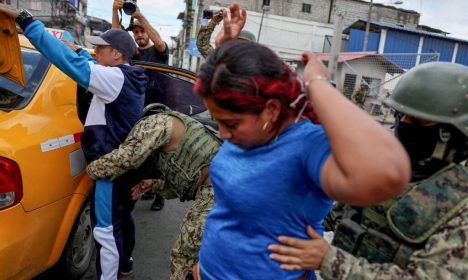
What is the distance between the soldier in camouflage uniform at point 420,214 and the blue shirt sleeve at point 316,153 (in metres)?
0.27

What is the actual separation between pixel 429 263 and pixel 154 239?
3135mm

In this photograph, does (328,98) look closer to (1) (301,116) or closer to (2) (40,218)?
(1) (301,116)

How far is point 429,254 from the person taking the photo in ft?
3.49

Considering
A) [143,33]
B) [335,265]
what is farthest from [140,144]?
[143,33]

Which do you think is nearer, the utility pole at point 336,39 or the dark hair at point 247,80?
the dark hair at point 247,80

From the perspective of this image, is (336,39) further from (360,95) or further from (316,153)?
(360,95)

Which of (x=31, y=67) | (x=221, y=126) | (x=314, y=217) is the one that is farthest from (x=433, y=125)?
(x=31, y=67)

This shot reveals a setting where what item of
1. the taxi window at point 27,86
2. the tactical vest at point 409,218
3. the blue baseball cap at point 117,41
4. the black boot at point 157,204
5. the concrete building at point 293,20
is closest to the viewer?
the tactical vest at point 409,218

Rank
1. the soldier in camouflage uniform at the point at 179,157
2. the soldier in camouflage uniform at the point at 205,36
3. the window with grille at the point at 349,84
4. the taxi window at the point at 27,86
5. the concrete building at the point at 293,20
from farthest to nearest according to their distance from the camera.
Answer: the concrete building at the point at 293,20 < the window with grille at the point at 349,84 < the soldier in camouflage uniform at the point at 205,36 < the taxi window at the point at 27,86 < the soldier in camouflage uniform at the point at 179,157

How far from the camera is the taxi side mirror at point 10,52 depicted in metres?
2.06

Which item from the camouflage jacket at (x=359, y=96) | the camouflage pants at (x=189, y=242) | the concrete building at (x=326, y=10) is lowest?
the camouflage jacket at (x=359, y=96)

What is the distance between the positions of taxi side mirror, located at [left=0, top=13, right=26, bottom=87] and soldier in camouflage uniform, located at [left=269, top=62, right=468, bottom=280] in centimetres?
187

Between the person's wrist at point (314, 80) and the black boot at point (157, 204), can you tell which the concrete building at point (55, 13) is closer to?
the black boot at point (157, 204)

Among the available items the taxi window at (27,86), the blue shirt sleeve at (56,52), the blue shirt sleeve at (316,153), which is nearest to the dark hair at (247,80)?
the blue shirt sleeve at (316,153)
